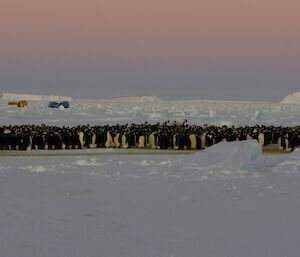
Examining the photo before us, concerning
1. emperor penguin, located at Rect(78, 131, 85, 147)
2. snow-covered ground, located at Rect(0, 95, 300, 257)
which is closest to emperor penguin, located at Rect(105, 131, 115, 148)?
emperor penguin, located at Rect(78, 131, 85, 147)

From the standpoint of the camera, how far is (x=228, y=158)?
62.3 ft

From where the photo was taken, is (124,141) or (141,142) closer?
(124,141)

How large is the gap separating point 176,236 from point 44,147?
855 inches

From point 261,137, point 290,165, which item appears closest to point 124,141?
point 261,137

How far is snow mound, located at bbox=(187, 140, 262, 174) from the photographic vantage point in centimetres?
1844

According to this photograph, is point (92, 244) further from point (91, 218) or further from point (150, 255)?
point (91, 218)

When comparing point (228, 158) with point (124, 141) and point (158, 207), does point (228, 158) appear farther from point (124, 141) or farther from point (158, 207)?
point (124, 141)

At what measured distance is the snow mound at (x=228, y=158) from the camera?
726 inches

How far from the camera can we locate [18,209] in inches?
466

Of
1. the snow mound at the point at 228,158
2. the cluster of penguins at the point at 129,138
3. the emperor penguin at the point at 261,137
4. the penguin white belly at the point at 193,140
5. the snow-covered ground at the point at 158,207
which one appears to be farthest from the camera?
the emperor penguin at the point at 261,137

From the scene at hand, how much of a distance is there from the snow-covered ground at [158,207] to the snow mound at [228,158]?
31 mm

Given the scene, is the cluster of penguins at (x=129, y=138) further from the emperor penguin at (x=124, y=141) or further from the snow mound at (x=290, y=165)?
the snow mound at (x=290, y=165)

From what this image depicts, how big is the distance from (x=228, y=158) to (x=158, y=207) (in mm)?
7182

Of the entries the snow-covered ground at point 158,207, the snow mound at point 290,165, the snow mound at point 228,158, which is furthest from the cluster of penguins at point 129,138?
the snow mound at point 290,165
